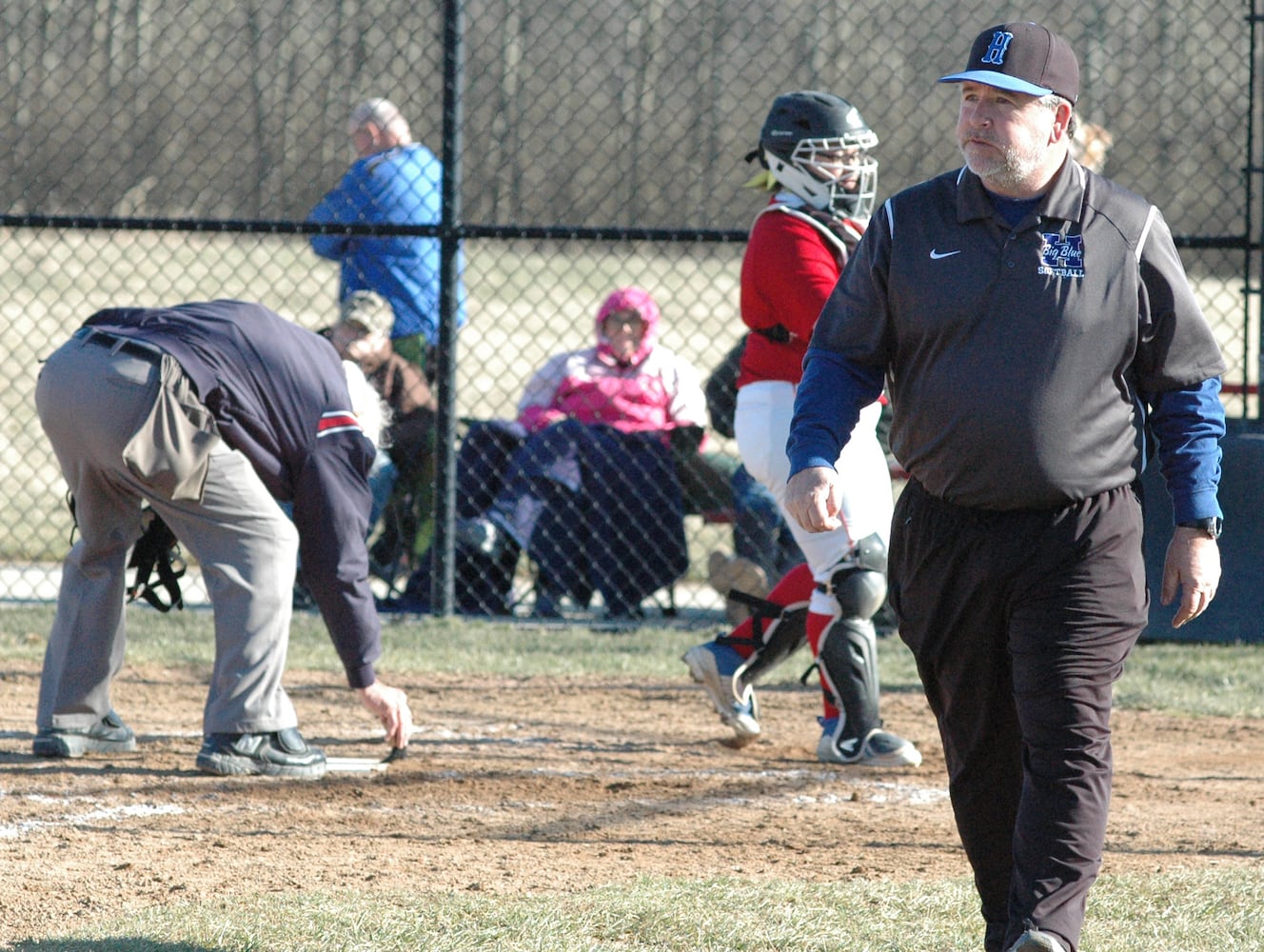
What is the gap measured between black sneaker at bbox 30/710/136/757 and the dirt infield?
0.04 m

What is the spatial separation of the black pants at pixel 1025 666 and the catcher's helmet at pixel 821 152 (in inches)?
83.2

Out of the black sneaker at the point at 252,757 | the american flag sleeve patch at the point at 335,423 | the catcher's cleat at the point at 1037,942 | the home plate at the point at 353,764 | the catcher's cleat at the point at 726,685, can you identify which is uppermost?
the american flag sleeve patch at the point at 335,423

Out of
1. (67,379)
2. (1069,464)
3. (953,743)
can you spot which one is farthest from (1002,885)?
(67,379)

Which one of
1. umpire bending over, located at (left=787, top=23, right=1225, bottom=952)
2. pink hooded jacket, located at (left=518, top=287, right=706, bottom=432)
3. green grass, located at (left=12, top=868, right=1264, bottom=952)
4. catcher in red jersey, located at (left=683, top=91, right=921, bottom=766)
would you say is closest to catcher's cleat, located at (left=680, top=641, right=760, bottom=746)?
catcher in red jersey, located at (left=683, top=91, right=921, bottom=766)

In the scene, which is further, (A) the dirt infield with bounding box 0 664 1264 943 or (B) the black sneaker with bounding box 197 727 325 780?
(B) the black sneaker with bounding box 197 727 325 780

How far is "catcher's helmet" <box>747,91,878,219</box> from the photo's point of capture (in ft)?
16.8

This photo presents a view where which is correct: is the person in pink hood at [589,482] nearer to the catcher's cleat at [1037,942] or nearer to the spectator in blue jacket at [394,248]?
the spectator in blue jacket at [394,248]

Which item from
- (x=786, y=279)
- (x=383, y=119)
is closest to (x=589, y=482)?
(x=383, y=119)

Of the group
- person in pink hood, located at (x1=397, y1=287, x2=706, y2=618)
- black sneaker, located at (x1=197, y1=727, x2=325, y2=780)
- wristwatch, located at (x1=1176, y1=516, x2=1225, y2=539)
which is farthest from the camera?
person in pink hood, located at (x1=397, y1=287, x2=706, y2=618)

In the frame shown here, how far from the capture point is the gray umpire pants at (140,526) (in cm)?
450

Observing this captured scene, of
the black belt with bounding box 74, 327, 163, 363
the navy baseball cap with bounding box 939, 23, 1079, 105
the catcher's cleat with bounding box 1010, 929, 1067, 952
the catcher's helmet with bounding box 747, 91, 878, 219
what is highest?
the navy baseball cap with bounding box 939, 23, 1079, 105

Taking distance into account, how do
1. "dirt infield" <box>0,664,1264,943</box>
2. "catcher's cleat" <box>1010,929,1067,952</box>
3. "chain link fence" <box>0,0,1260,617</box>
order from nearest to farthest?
"catcher's cleat" <box>1010,929,1067,952</box>, "dirt infield" <box>0,664,1264,943</box>, "chain link fence" <box>0,0,1260,617</box>

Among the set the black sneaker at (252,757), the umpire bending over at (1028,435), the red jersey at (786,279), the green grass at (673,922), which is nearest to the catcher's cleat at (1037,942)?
the umpire bending over at (1028,435)

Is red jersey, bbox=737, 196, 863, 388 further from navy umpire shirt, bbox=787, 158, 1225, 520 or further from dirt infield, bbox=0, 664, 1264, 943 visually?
navy umpire shirt, bbox=787, 158, 1225, 520
